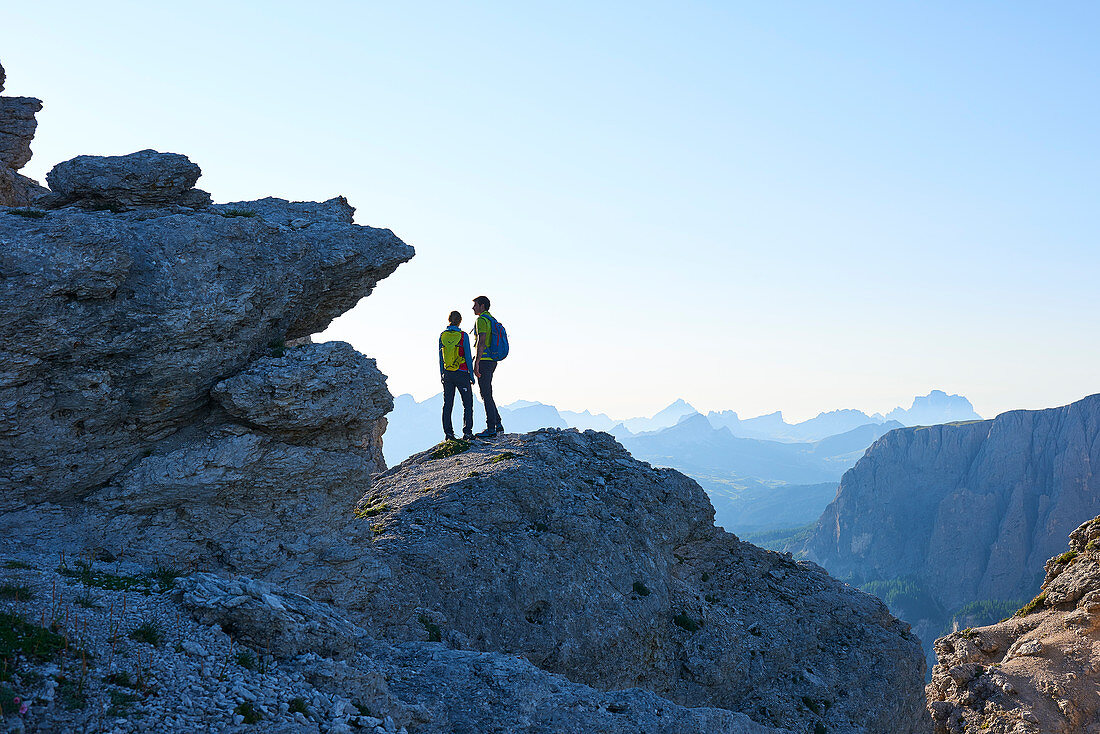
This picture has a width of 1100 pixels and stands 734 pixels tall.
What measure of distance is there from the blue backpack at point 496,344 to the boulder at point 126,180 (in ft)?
47.9

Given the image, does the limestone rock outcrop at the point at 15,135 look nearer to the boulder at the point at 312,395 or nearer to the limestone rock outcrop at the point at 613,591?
the boulder at the point at 312,395

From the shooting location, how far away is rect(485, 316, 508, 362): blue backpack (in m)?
34.8

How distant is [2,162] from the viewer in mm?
30562

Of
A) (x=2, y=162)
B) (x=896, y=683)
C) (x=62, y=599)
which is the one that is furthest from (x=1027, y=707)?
(x=2, y=162)

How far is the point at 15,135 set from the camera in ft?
102

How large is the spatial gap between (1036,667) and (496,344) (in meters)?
42.2

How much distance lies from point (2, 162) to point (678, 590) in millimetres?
38001

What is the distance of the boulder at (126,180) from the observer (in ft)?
76.6

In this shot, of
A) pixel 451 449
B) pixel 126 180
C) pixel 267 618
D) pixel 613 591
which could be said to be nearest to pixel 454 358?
pixel 451 449

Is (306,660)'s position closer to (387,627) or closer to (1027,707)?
(387,627)

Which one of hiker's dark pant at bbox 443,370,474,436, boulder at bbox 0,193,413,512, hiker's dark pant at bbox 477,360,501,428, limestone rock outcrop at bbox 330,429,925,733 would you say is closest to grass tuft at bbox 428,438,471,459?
limestone rock outcrop at bbox 330,429,925,733

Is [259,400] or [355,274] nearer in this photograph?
[259,400]

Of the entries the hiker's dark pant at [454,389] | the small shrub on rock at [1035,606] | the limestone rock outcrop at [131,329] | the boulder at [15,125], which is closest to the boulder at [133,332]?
the limestone rock outcrop at [131,329]

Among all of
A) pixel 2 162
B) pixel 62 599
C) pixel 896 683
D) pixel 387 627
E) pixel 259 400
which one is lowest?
pixel 896 683
